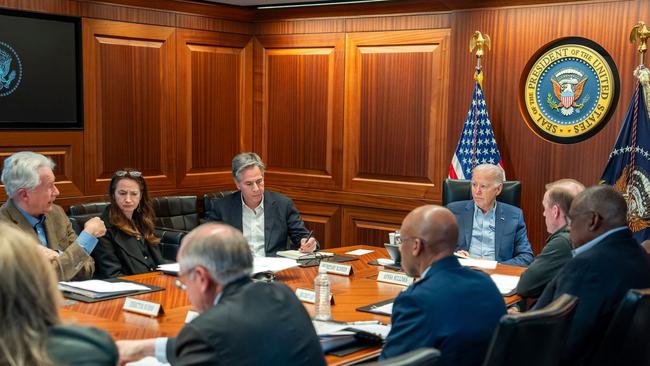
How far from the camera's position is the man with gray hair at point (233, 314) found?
6.58ft

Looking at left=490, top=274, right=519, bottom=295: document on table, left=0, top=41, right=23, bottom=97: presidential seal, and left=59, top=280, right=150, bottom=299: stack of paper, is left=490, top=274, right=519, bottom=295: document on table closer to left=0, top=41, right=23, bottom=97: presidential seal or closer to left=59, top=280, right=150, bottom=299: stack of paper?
left=59, top=280, right=150, bottom=299: stack of paper

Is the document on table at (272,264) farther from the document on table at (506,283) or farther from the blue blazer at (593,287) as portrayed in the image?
the blue blazer at (593,287)

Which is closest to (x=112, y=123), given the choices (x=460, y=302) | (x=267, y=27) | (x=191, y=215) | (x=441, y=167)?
(x=191, y=215)

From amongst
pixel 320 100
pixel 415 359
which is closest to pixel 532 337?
pixel 415 359

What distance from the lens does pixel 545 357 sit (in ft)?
7.99

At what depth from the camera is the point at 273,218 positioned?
4996mm

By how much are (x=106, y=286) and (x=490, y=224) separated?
2.41 metres

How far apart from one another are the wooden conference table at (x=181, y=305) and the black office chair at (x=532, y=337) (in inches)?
20.9

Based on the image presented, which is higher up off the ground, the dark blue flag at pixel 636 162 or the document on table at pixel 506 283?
the dark blue flag at pixel 636 162

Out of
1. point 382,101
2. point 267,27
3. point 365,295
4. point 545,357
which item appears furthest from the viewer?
point 267,27

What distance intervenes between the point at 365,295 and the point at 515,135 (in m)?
3.04

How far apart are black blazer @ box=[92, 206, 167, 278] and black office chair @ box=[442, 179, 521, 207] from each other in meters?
2.00

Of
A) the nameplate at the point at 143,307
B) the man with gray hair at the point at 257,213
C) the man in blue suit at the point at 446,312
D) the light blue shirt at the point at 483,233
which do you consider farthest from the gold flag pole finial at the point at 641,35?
the nameplate at the point at 143,307

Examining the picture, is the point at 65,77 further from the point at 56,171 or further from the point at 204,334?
the point at 204,334
